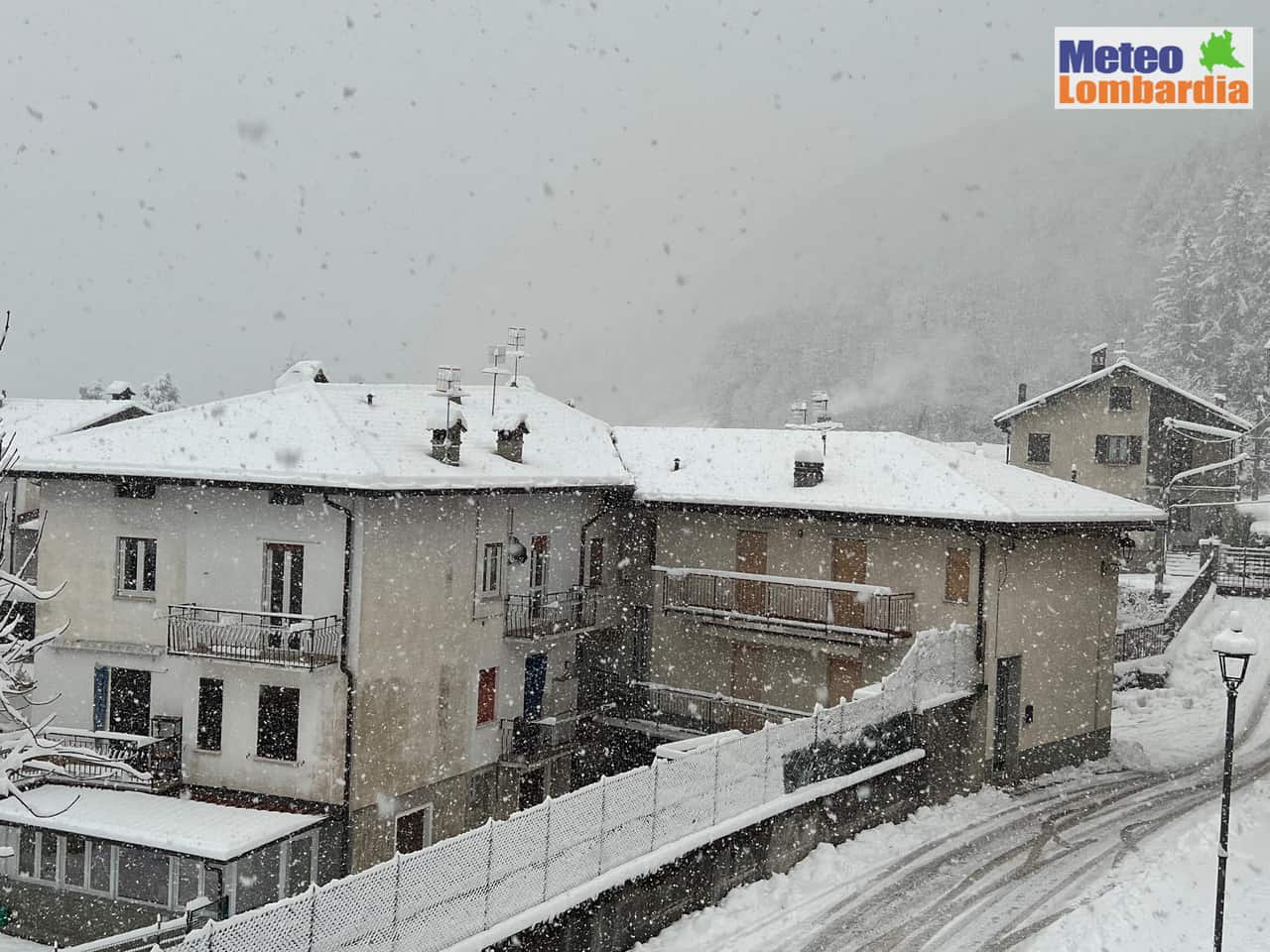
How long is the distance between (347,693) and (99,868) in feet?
20.1

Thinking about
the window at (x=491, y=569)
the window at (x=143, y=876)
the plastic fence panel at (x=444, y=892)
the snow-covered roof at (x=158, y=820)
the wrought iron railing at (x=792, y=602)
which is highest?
the window at (x=491, y=569)

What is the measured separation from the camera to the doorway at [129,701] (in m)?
25.7

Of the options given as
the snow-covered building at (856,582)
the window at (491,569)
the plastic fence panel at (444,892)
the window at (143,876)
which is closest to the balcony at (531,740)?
the snow-covered building at (856,582)

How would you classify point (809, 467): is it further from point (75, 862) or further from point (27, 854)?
point (27, 854)

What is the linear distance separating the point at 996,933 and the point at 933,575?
10.5 meters

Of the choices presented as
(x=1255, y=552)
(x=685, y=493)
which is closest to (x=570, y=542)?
(x=685, y=493)

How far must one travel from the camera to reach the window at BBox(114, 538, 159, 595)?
2580 centimetres

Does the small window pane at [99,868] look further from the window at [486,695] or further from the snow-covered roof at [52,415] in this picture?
the snow-covered roof at [52,415]

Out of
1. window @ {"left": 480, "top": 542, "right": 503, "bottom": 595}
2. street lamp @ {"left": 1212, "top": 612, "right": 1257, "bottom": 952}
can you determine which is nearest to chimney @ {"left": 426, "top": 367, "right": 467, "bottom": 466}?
window @ {"left": 480, "top": 542, "right": 503, "bottom": 595}

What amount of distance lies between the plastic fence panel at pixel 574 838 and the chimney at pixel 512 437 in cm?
1281

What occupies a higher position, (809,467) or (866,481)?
(809,467)

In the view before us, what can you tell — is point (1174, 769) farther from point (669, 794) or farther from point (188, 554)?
point (188, 554)

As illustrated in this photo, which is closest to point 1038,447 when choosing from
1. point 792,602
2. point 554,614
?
point 792,602

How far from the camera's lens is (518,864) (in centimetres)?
1572
